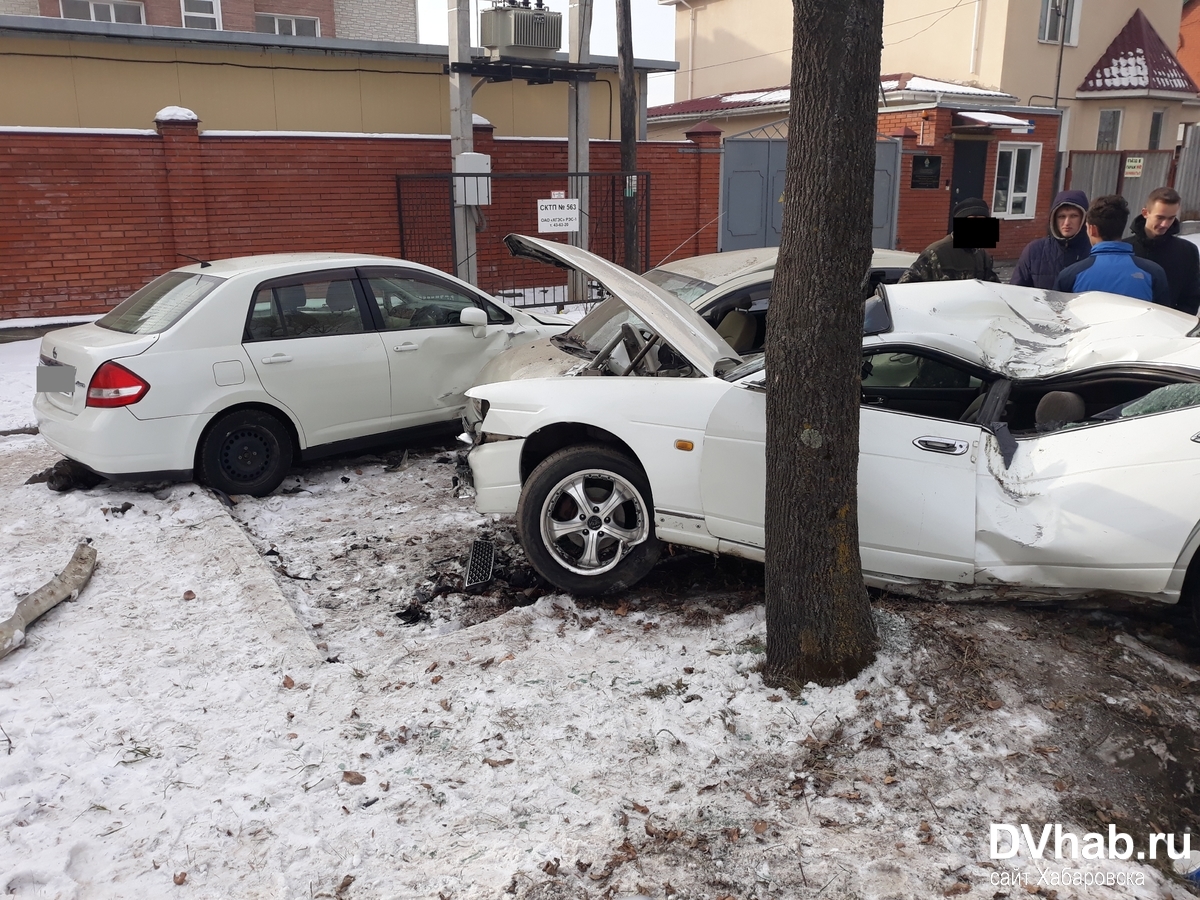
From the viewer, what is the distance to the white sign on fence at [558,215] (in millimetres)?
12242

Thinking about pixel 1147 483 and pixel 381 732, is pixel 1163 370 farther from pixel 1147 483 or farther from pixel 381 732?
pixel 381 732

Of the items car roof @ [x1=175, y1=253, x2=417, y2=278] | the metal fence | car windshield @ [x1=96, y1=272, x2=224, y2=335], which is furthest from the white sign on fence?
car windshield @ [x1=96, y1=272, x2=224, y2=335]

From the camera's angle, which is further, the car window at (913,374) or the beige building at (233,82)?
the beige building at (233,82)

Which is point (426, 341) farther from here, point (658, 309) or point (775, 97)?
point (775, 97)

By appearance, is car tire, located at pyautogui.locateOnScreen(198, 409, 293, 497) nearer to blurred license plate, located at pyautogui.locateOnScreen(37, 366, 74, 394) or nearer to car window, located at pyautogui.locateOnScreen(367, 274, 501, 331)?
blurred license plate, located at pyautogui.locateOnScreen(37, 366, 74, 394)

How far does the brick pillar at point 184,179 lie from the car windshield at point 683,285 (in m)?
7.53

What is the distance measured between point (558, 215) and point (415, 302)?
581 cm

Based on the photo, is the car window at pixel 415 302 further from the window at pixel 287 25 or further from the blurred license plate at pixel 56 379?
the window at pixel 287 25

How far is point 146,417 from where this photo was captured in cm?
587

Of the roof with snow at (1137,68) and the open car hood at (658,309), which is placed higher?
the roof with snow at (1137,68)

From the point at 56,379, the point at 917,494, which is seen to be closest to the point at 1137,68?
the point at 917,494

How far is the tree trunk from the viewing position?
10.9 ft

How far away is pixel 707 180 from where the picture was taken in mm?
15812

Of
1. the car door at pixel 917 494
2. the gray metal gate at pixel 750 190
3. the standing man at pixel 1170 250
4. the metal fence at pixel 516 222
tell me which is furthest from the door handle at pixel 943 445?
the gray metal gate at pixel 750 190
